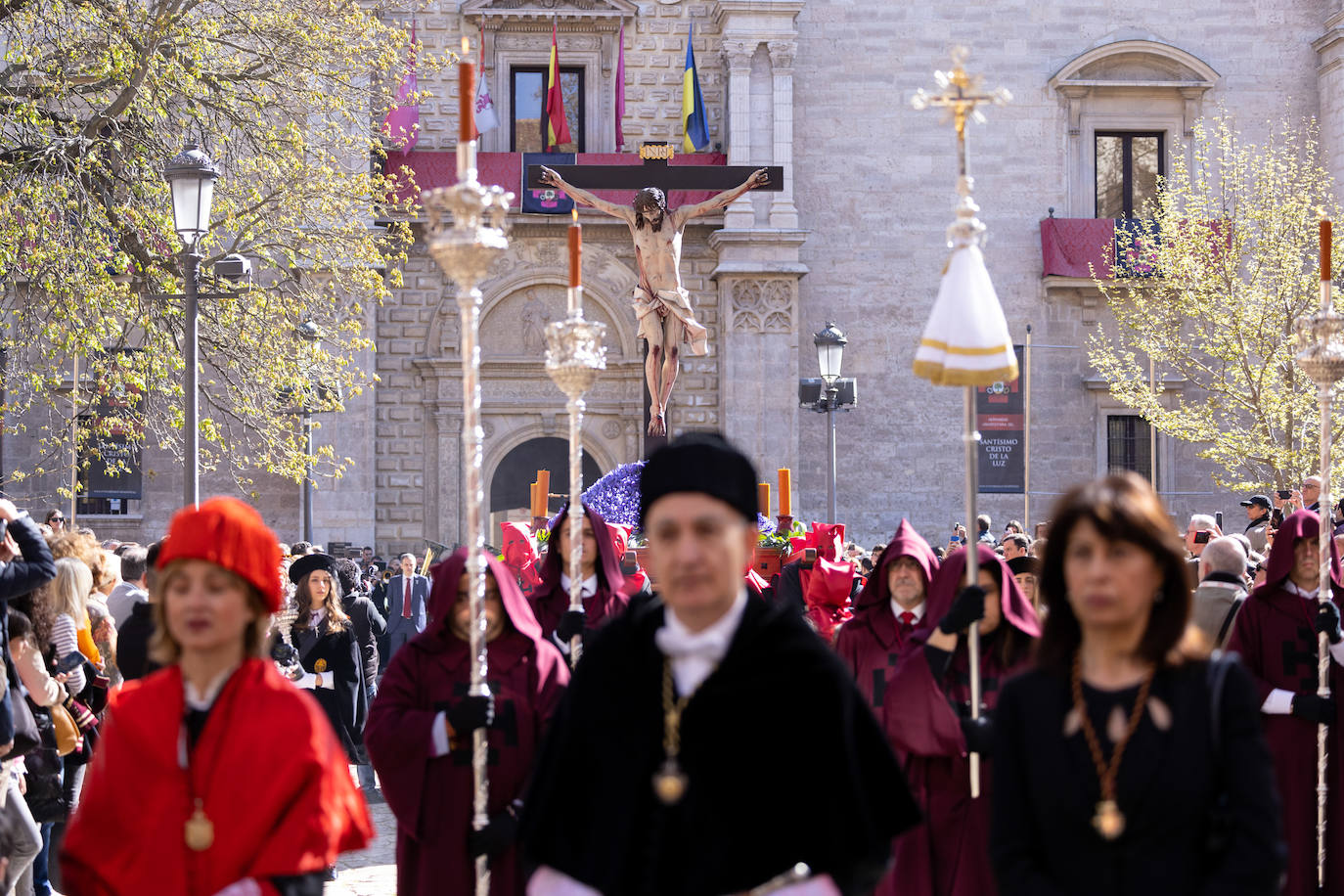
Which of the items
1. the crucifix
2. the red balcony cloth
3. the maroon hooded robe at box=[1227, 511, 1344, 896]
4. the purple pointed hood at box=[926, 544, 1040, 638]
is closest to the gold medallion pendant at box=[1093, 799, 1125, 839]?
the purple pointed hood at box=[926, 544, 1040, 638]

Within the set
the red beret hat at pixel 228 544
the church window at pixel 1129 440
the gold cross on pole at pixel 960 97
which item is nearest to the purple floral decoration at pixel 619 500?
the gold cross on pole at pixel 960 97

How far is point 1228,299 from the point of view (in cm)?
2308

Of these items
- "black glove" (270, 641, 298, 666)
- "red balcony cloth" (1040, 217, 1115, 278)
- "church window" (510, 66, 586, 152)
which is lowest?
"black glove" (270, 641, 298, 666)

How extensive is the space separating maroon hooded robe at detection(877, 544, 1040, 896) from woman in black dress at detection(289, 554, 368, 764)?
4701mm

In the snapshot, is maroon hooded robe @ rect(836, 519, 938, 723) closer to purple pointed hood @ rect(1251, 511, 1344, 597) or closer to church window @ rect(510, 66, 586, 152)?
purple pointed hood @ rect(1251, 511, 1344, 597)

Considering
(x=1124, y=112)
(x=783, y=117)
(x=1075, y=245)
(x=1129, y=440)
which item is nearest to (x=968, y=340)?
(x=783, y=117)

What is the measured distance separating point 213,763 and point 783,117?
22.2 metres

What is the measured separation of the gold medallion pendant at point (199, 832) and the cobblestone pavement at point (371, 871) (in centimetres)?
495

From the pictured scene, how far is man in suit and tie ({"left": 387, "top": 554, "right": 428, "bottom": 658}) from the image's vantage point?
1412 centimetres

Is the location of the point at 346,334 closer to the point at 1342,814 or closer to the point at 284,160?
the point at 284,160

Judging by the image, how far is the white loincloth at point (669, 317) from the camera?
553 inches

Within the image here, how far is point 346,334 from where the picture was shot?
25.4m

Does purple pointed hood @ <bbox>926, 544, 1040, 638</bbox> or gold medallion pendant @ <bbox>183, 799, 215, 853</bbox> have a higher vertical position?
purple pointed hood @ <bbox>926, 544, 1040, 638</bbox>

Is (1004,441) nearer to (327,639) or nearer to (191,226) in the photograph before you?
(191,226)
